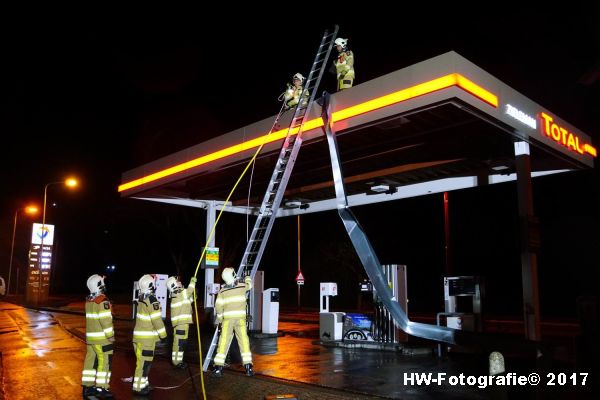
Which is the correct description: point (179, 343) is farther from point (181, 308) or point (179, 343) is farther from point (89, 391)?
point (89, 391)

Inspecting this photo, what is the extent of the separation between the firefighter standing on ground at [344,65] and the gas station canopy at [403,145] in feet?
2.99

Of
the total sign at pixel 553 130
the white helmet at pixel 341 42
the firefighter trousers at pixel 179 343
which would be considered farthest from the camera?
the white helmet at pixel 341 42

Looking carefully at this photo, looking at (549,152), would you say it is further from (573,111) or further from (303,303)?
(303,303)

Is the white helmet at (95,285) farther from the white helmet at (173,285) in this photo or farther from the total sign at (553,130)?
the total sign at (553,130)

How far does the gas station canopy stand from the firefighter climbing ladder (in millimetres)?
310

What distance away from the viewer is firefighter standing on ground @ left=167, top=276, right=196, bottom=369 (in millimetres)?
9969

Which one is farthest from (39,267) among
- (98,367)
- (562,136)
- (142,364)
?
(562,136)

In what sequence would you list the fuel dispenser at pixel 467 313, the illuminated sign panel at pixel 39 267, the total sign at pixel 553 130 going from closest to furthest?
1. the total sign at pixel 553 130
2. the fuel dispenser at pixel 467 313
3. the illuminated sign panel at pixel 39 267

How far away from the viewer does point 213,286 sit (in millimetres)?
16844

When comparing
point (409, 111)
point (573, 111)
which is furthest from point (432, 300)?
point (409, 111)

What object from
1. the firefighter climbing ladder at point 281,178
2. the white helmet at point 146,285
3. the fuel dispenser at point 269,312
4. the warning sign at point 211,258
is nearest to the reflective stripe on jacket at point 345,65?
the firefighter climbing ladder at point 281,178

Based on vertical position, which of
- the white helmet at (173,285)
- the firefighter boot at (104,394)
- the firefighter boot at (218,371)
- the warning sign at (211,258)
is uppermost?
the warning sign at (211,258)

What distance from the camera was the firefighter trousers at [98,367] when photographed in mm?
A: 7563

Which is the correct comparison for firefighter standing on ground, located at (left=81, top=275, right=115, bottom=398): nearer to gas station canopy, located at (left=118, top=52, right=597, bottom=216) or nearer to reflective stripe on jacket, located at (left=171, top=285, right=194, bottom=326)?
reflective stripe on jacket, located at (left=171, top=285, right=194, bottom=326)
